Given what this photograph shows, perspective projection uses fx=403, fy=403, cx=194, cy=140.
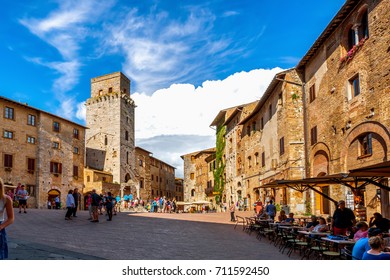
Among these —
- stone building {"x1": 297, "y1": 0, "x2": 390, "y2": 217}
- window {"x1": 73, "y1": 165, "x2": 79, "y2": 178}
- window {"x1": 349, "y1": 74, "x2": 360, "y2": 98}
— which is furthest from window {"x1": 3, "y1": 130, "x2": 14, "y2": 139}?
window {"x1": 349, "y1": 74, "x2": 360, "y2": 98}

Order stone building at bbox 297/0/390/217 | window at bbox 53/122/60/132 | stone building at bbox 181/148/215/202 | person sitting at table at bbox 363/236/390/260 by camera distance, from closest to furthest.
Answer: person sitting at table at bbox 363/236/390/260 → stone building at bbox 297/0/390/217 → window at bbox 53/122/60/132 → stone building at bbox 181/148/215/202

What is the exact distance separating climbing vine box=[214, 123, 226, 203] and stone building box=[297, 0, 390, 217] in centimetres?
2252

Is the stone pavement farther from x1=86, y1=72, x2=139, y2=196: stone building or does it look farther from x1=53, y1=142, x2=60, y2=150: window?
x1=86, y1=72, x2=139, y2=196: stone building

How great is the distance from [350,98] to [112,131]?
40.8 meters

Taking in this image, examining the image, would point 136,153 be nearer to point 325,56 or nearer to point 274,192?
point 274,192

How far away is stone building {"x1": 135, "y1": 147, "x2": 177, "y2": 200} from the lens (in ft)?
191

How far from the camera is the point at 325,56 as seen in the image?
18.0 meters

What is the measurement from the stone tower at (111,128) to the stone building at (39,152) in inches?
368

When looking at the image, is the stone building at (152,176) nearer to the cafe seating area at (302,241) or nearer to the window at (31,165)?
the window at (31,165)

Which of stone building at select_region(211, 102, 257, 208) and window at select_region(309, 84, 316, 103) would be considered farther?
stone building at select_region(211, 102, 257, 208)

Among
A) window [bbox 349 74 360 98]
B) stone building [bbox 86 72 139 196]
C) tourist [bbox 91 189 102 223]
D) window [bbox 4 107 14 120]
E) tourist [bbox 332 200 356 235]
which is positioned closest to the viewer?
tourist [bbox 332 200 356 235]

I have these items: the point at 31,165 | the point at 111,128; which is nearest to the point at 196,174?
the point at 111,128

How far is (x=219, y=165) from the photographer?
A: 43.9 m

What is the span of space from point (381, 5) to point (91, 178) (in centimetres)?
3653
